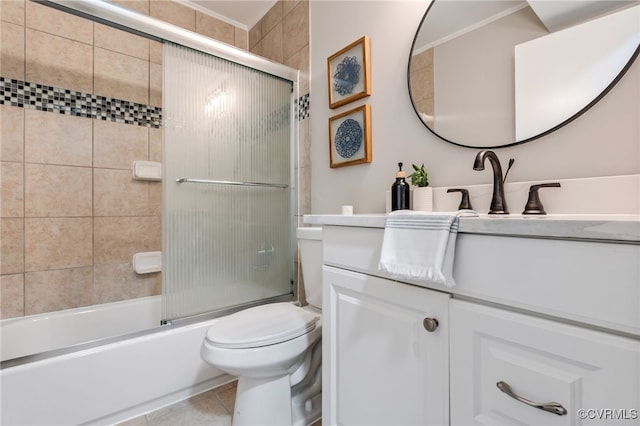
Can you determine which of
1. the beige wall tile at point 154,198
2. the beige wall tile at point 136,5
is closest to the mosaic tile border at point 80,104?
the beige wall tile at point 154,198

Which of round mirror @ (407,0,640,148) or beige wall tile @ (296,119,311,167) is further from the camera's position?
beige wall tile @ (296,119,311,167)

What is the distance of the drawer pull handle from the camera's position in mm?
496

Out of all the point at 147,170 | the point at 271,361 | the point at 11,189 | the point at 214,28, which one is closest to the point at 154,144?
the point at 147,170

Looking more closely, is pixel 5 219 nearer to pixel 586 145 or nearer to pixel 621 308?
pixel 621 308

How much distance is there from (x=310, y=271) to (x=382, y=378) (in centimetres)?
74

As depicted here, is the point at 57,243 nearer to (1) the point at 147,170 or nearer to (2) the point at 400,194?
(1) the point at 147,170

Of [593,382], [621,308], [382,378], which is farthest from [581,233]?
[382,378]

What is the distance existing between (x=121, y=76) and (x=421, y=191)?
2.08 metres

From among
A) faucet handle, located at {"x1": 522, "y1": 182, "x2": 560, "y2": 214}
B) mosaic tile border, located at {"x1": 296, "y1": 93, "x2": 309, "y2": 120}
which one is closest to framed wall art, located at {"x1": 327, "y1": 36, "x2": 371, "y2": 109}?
mosaic tile border, located at {"x1": 296, "y1": 93, "x2": 309, "y2": 120}

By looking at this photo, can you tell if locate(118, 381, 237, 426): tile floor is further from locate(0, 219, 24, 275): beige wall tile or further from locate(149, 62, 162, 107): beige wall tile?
locate(149, 62, 162, 107): beige wall tile

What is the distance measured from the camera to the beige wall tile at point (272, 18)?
2121 mm

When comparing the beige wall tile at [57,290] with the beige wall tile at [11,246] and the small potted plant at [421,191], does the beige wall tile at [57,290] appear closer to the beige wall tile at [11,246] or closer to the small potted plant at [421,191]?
the beige wall tile at [11,246]

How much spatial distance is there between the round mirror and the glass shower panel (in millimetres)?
894

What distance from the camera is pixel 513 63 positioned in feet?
3.30
